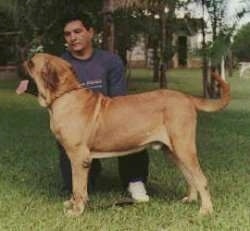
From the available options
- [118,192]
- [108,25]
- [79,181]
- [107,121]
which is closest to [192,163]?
[107,121]

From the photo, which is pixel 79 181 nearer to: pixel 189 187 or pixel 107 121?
pixel 107 121

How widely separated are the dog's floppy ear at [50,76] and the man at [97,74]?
21.8 inches

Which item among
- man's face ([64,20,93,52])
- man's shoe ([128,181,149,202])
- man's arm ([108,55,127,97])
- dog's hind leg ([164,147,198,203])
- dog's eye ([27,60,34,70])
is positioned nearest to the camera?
dog's eye ([27,60,34,70])

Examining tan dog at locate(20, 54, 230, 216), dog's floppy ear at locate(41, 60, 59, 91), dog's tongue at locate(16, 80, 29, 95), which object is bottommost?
tan dog at locate(20, 54, 230, 216)

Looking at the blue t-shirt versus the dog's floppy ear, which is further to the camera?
the blue t-shirt

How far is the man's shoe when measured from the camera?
766 centimetres

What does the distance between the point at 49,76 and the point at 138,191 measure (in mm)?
1604

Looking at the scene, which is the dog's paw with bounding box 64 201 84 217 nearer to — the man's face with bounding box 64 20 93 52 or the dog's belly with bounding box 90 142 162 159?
the dog's belly with bounding box 90 142 162 159

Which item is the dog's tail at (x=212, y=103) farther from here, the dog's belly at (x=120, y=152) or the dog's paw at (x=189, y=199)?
the dog's paw at (x=189, y=199)

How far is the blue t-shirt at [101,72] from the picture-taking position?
7777mm

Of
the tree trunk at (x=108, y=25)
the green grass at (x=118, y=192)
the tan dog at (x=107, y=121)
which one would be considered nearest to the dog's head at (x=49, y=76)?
the tan dog at (x=107, y=121)

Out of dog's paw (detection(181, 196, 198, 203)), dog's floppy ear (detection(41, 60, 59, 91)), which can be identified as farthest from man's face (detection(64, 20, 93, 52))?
dog's paw (detection(181, 196, 198, 203))

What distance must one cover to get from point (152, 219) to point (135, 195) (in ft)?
3.07

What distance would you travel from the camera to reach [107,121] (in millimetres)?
7152
